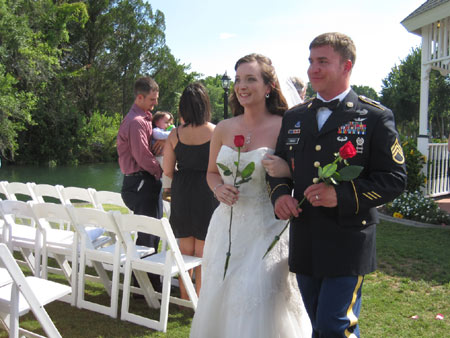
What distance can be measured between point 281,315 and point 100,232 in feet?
9.13

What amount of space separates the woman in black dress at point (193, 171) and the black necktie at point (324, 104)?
5.83ft

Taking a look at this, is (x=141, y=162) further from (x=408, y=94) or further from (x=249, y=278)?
(x=408, y=94)

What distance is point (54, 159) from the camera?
1296 inches

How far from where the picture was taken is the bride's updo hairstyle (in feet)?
9.59

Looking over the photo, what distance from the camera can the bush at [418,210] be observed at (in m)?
7.59

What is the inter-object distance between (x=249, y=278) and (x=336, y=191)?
101cm

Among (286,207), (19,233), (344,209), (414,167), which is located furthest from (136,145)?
(414,167)

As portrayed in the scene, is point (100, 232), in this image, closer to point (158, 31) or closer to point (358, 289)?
point (358, 289)

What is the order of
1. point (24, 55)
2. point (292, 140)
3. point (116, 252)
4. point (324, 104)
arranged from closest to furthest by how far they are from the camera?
point (324, 104), point (292, 140), point (116, 252), point (24, 55)

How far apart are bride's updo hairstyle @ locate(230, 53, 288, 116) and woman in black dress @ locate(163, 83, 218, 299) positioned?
2.60 ft

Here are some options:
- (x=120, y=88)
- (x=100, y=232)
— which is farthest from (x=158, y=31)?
(x=100, y=232)

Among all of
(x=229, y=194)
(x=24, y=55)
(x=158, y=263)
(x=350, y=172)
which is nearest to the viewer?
(x=350, y=172)

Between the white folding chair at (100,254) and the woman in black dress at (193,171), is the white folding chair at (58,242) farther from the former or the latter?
the woman in black dress at (193,171)

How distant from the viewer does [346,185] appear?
204 cm
